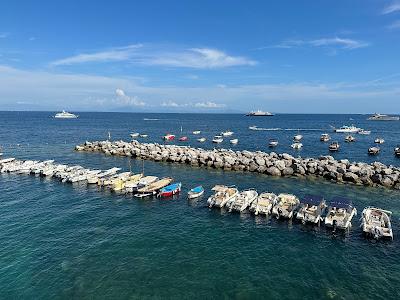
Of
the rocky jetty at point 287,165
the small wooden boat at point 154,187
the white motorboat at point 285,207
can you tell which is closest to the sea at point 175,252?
the white motorboat at point 285,207

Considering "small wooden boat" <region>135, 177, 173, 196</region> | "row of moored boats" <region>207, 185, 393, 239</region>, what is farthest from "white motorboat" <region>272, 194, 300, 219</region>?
"small wooden boat" <region>135, 177, 173, 196</region>

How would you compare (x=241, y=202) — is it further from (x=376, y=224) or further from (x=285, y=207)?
(x=376, y=224)

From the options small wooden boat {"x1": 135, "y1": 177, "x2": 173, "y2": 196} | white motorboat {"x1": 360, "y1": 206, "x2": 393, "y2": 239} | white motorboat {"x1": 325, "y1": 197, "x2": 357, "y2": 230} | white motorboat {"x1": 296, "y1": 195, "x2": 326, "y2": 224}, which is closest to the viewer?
white motorboat {"x1": 360, "y1": 206, "x2": 393, "y2": 239}

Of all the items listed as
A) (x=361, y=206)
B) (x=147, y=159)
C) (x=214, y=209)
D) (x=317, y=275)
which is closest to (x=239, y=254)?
(x=317, y=275)

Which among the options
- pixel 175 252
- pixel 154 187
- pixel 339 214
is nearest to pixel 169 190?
pixel 154 187

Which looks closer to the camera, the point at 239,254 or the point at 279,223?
the point at 239,254

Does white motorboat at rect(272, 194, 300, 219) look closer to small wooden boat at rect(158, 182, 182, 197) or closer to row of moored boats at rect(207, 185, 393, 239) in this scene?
row of moored boats at rect(207, 185, 393, 239)

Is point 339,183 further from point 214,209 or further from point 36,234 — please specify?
point 36,234
